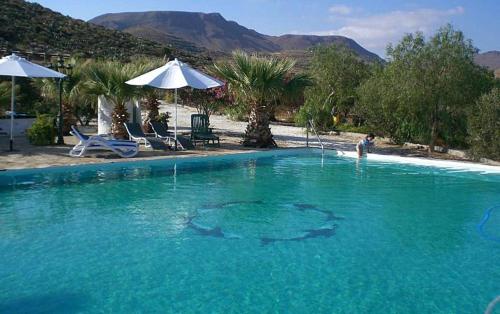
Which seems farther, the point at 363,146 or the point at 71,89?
the point at 71,89

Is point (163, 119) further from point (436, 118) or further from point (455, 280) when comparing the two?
point (455, 280)

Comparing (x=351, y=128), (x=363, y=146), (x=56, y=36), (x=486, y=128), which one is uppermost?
(x=56, y=36)

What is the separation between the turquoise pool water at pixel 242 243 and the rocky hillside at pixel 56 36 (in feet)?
101

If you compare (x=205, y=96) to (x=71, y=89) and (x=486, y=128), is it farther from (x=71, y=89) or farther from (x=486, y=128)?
(x=486, y=128)

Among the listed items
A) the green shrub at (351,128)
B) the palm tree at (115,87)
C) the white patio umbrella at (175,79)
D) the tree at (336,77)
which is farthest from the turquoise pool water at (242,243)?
the tree at (336,77)

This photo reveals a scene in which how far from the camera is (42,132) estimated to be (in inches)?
631

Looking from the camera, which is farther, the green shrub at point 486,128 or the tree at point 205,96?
the tree at point 205,96

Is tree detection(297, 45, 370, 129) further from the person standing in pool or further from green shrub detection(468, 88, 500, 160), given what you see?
green shrub detection(468, 88, 500, 160)

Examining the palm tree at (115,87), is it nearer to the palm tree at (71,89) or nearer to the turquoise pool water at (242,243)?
the palm tree at (71,89)

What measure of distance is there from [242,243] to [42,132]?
33.2 feet

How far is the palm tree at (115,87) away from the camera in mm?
16812

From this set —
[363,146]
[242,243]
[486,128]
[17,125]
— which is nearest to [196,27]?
[17,125]

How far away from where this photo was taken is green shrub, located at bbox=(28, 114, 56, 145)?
52.4 feet

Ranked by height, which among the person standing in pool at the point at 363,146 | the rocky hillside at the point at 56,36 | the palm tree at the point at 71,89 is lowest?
the person standing in pool at the point at 363,146
